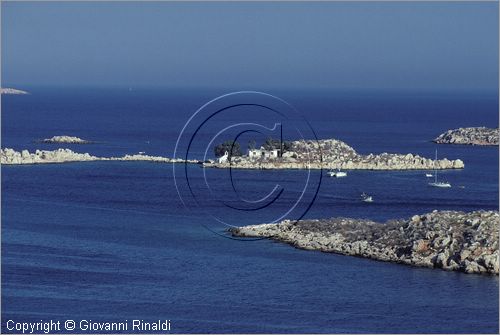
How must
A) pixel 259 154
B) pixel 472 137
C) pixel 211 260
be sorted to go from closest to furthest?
pixel 211 260 → pixel 259 154 → pixel 472 137

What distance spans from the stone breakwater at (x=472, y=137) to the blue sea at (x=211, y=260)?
12.6m

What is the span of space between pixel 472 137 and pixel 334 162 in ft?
65.4

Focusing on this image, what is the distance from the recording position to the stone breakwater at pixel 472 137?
70438 millimetres

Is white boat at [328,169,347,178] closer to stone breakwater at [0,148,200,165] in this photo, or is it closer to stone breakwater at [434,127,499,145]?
stone breakwater at [0,148,200,165]

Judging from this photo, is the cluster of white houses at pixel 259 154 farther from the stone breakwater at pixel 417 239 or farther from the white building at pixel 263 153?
the stone breakwater at pixel 417 239

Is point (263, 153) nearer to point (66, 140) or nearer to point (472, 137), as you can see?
point (66, 140)

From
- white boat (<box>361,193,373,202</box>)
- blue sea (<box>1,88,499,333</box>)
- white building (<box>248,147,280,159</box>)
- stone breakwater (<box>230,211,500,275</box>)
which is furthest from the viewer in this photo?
white building (<box>248,147,280,159</box>)

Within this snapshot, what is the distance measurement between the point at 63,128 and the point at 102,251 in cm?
5019

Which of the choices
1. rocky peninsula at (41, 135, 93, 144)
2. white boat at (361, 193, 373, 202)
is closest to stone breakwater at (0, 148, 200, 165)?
rocky peninsula at (41, 135, 93, 144)

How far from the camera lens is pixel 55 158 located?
54438 millimetres

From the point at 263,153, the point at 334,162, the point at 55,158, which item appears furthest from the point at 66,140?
the point at 334,162

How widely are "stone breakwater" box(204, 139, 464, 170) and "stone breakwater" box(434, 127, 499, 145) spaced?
49.8ft

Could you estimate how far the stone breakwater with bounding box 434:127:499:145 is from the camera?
70.4 m

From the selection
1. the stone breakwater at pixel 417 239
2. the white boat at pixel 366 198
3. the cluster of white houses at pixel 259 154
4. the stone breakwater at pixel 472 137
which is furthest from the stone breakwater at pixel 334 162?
the stone breakwater at pixel 417 239
